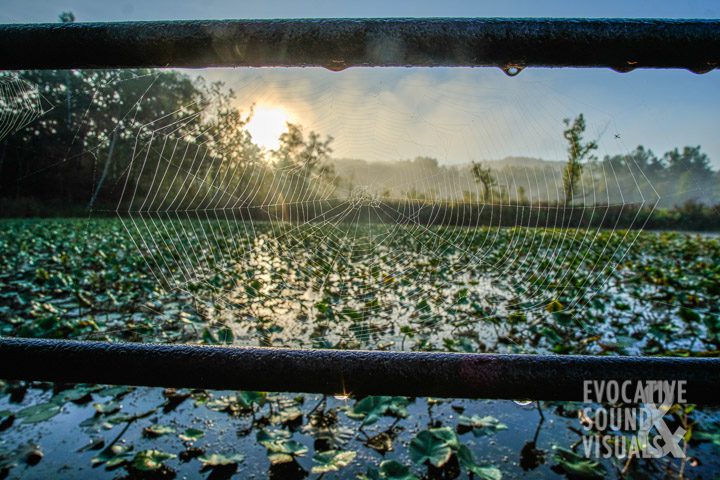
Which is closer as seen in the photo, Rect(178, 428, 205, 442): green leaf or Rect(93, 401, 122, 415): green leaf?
Rect(178, 428, 205, 442): green leaf

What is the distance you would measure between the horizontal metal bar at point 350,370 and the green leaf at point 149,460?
1089 mm

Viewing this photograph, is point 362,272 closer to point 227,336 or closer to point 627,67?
point 227,336

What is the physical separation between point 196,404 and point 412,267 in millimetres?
2704

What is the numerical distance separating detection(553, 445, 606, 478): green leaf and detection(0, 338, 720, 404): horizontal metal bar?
1.16 meters

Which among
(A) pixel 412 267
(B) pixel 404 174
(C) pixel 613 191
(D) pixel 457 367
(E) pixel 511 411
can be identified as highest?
(B) pixel 404 174

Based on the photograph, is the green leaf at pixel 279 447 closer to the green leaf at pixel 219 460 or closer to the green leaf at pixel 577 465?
the green leaf at pixel 219 460

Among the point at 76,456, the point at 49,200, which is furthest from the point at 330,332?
the point at 49,200

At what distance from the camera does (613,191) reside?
1660mm

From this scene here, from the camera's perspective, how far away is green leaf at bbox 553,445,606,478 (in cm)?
144

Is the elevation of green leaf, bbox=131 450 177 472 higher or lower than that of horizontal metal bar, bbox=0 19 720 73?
lower

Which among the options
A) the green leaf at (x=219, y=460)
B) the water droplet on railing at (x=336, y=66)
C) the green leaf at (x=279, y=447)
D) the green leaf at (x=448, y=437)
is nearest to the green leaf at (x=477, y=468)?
the green leaf at (x=448, y=437)

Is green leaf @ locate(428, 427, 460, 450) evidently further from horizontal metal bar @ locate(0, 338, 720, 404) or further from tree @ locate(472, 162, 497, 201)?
tree @ locate(472, 162, 497, 201)

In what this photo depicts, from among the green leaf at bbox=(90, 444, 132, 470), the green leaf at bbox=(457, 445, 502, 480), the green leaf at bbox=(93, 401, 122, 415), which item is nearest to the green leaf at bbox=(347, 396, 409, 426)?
the green leaf at bbox=(457, 445, 502, 480)

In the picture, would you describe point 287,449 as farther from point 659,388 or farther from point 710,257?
point 710,257
